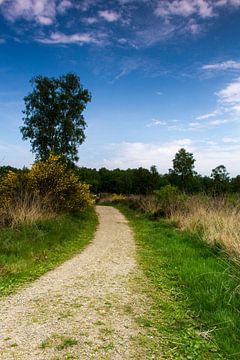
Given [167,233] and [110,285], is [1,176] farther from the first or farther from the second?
[110,285]

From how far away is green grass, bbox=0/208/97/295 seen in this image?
24.2 ft

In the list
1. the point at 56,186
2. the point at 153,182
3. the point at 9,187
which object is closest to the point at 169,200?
the point at 56,186

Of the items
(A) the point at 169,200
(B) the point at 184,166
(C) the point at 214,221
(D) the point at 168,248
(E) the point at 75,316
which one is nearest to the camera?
(E) the point at 75,316

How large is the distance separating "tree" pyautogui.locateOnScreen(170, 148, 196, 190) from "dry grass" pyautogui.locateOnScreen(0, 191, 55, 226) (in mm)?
32878

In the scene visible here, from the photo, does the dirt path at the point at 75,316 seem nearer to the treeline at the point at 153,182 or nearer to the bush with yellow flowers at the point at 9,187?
the bush with yellow flowers at the point at 9,187

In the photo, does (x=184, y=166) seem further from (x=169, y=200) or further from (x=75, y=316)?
(x=75, y=316)

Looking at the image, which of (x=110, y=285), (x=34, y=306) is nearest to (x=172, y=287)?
(x=110, y=285)

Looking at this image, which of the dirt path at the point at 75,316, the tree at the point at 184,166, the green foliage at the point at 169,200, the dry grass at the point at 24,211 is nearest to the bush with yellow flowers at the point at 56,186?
the dry grass at the point at 24,211

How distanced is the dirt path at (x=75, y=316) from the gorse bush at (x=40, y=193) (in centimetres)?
590

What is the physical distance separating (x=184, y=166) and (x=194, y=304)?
1647 inches

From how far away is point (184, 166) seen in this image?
→ 153 feet

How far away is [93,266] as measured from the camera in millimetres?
8328

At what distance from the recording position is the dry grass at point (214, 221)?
8.87m

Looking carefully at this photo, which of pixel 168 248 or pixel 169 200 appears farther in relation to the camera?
pixel 169 200
